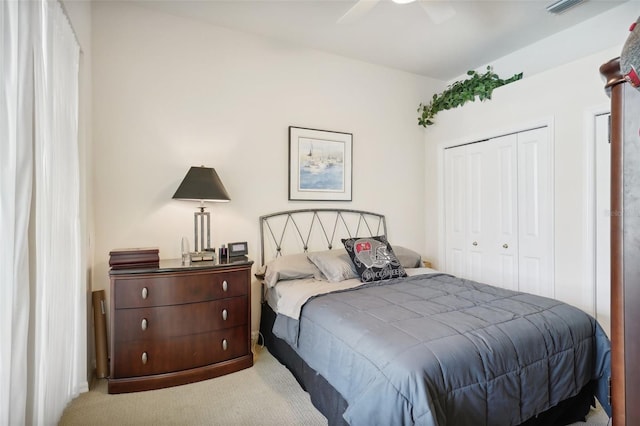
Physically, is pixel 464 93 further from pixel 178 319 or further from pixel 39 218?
pixel 39 218

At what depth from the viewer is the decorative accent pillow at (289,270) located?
2.72 meters

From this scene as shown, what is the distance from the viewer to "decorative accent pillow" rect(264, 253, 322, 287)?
2.72 meters

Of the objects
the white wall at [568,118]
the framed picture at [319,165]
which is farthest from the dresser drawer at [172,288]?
the white wall at [568,118]

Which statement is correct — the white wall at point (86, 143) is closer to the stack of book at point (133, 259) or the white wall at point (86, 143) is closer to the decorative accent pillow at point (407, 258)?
the stack of book at point (133, 259)

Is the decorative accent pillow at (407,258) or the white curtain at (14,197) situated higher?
the white curtain at (14,197)

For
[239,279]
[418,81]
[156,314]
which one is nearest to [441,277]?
[239,279]

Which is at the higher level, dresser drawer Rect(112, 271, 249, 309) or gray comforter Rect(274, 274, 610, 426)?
dresser drawer Rect(112, 271, 249, 309)

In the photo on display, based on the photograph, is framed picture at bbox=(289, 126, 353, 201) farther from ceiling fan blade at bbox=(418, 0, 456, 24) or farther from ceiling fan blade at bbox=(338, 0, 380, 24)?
ceiling fan blade at bbox=(418, 0, 456, 24)

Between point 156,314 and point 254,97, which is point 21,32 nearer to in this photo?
point 156,314

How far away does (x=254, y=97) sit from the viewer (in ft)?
Result: 10.5

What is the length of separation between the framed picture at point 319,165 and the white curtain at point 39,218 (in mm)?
1823

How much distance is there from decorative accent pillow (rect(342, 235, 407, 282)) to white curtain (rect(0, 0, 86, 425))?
2.04m

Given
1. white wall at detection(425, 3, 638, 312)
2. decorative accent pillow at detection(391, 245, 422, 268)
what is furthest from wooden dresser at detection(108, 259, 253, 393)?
white wall at detection(425, 3, 638, 312)

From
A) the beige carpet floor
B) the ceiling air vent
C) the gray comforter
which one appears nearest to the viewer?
the gray comforter
